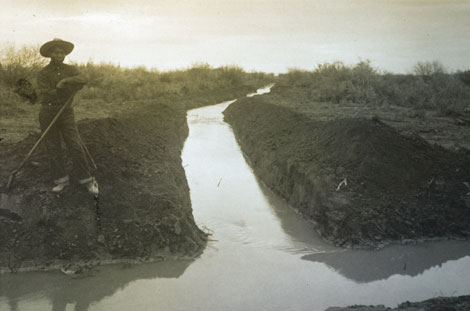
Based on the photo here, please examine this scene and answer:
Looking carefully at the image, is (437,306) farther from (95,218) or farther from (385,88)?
(385,88)

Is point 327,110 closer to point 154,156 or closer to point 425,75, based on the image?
point 154,156

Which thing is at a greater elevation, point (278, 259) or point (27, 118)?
point (27, 118)

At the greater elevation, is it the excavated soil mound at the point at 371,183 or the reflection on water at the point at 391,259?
the excavated soil mound at the point at 371,183

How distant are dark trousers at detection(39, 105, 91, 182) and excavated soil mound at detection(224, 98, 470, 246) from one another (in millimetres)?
4305

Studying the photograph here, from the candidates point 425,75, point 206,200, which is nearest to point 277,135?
point 206,200

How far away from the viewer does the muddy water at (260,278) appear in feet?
19.4

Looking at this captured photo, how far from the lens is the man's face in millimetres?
7035

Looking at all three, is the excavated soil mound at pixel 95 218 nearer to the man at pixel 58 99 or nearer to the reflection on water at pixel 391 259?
the man at pixel 58 99

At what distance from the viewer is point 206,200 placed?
10531 mm

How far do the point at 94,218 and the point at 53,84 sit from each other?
2.12m

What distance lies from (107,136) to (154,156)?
1111mm

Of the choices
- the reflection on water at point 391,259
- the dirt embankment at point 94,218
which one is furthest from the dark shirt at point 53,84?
the reflection on water at point 391,259

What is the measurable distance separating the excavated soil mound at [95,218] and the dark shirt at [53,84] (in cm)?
142

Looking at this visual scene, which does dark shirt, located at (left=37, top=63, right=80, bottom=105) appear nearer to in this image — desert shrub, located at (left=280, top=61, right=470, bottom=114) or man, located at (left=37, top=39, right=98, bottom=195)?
man, located at (left=37, top=39, right=98, bottom=195)
